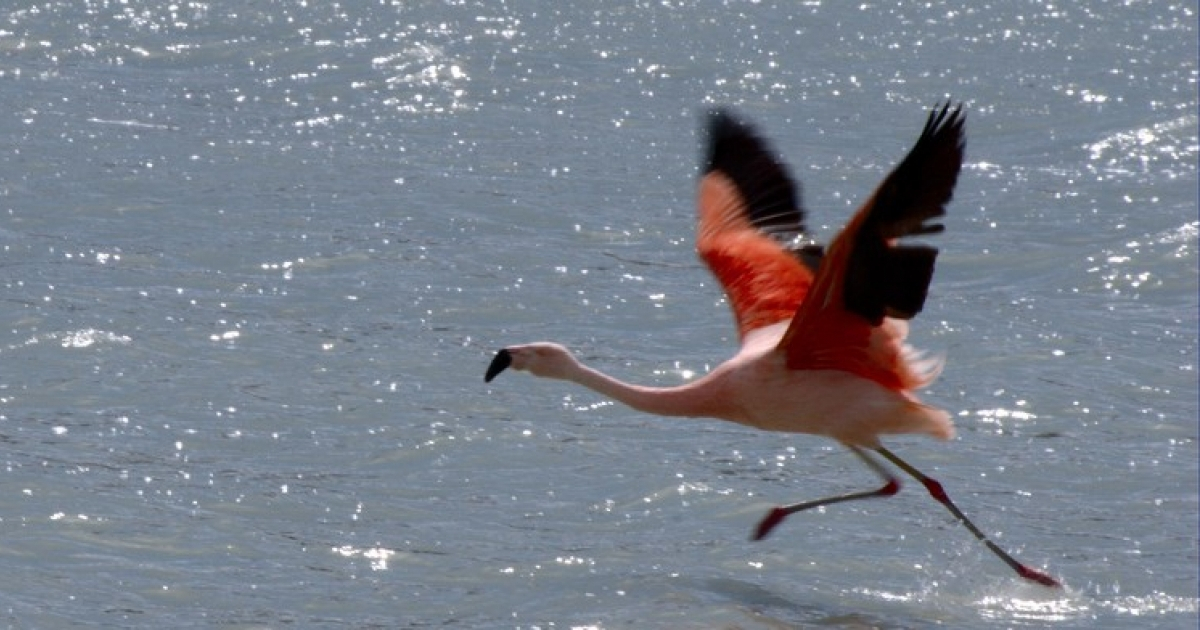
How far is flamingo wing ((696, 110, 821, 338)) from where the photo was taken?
8.89 meters

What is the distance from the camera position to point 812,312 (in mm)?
7918

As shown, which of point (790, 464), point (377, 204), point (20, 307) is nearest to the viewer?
point (790, 464)

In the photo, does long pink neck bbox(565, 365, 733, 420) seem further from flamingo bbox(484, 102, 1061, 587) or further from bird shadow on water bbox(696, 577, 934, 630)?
bird shadow on water bbox(696, 577, 934, 630)

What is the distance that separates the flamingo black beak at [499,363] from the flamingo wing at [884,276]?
107cm

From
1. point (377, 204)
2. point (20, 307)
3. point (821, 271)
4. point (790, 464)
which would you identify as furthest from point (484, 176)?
point (821, 271)

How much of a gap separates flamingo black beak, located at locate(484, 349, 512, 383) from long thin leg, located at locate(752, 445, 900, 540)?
1358 millimetres

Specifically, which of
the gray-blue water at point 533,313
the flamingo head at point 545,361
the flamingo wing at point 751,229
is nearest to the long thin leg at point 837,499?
the gray-blue water at point 533,313

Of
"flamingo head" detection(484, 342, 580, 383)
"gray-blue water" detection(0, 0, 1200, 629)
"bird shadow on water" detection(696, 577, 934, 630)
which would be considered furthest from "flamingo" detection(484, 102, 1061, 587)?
"gray-blue water" detection(0, 0, 1200, 629)

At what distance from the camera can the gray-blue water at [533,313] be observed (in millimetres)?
8375

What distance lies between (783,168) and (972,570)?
193 centimetres

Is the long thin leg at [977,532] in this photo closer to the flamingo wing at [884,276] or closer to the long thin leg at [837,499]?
the long thin leg at [837,499]

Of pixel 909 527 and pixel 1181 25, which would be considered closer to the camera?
pixel 909 527

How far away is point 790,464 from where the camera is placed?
1018 centimetres

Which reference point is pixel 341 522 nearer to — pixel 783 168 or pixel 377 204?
pixel 783 168
